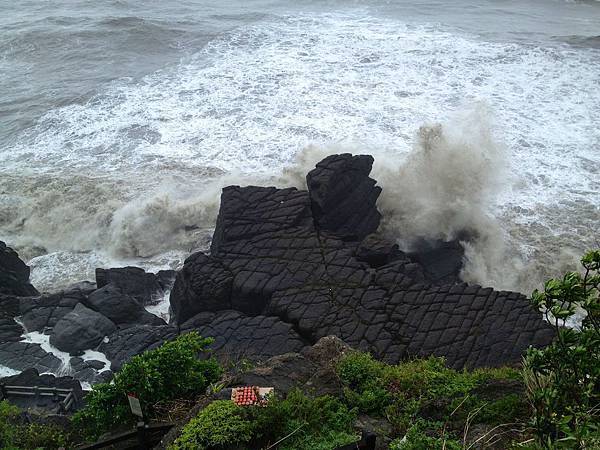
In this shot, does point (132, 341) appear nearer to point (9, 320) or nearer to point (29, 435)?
point (9, 320)

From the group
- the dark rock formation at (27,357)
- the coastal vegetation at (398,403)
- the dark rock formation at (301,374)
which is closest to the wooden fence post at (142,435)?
the coastal vegetation at (398,403)

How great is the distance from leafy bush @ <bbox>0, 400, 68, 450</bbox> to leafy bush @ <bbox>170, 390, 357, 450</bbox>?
87.5 inches

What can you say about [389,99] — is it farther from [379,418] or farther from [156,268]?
[379,418]

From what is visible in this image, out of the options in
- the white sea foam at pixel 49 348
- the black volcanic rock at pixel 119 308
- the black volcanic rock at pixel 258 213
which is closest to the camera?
the white sea foam at pixel 49 348

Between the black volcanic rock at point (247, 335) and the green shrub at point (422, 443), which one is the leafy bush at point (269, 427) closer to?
the green shrub at point (422, 443)

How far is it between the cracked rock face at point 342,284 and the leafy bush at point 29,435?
3.13m

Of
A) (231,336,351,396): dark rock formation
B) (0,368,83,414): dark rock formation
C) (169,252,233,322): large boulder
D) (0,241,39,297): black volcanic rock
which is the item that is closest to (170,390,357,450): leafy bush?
(231,336,351,396): dark rock formation

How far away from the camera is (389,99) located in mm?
19312

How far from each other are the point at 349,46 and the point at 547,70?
754 centimetres

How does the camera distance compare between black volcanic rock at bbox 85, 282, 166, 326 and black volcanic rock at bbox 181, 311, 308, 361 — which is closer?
black volcanic rock at bbox 181, 311, 308, 361

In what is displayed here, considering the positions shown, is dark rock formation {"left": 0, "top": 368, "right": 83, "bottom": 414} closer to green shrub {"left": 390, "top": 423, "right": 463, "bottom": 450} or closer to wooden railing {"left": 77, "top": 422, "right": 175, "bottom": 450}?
wooden railing {"left": 77, "top": 422, "right": 175, "bottom": 450}

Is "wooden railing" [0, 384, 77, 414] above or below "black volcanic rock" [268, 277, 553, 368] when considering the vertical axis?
below

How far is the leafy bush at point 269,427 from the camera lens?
5.58 meters

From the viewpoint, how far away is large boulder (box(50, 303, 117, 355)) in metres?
10.6
